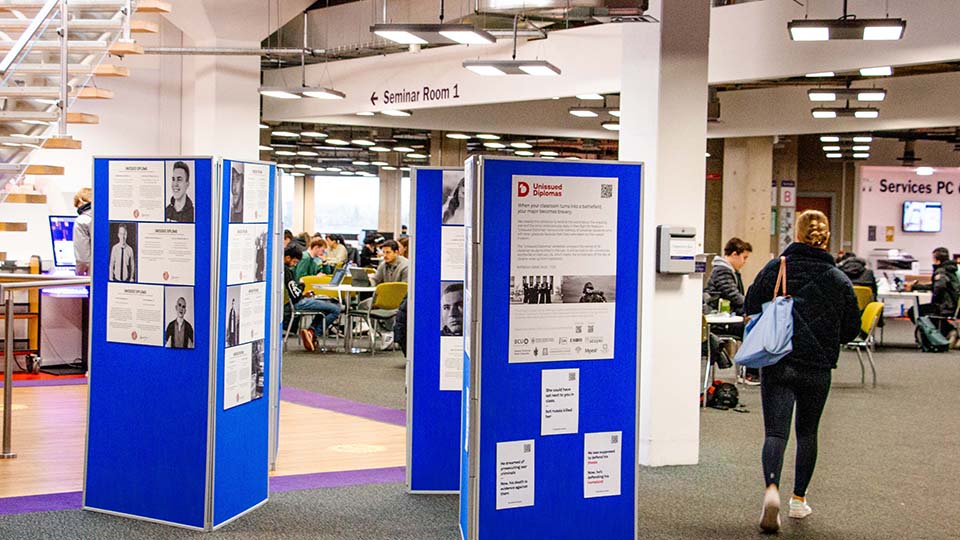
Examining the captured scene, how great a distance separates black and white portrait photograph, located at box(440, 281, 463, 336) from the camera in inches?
242

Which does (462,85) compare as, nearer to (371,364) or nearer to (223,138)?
(223,138)

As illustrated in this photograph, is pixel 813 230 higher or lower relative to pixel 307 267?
higher

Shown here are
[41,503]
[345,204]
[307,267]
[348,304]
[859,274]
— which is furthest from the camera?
[345,204]

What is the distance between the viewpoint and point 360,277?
13781 mm

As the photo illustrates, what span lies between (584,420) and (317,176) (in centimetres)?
3894

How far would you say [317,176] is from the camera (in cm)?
4284

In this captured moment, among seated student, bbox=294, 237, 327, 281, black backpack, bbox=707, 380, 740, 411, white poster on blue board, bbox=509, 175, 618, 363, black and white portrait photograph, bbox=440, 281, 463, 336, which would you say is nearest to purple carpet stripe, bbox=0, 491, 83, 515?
black and white portrait photograph, bbox=440, 281, 463, 336

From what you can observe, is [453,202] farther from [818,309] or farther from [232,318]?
[818,309]

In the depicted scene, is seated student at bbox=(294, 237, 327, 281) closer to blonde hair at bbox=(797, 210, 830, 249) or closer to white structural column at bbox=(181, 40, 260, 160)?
white structural column at bbox=(181, 40, 260, 160)

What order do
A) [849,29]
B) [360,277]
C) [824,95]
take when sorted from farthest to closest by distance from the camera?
[360,277] → [824,95] → [849,29]

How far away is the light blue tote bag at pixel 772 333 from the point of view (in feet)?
17.7

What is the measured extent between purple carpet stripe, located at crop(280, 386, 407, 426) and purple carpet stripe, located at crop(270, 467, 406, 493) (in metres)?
1.63

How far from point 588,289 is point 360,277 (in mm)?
9301

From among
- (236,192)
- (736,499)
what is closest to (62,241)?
(236,192)
